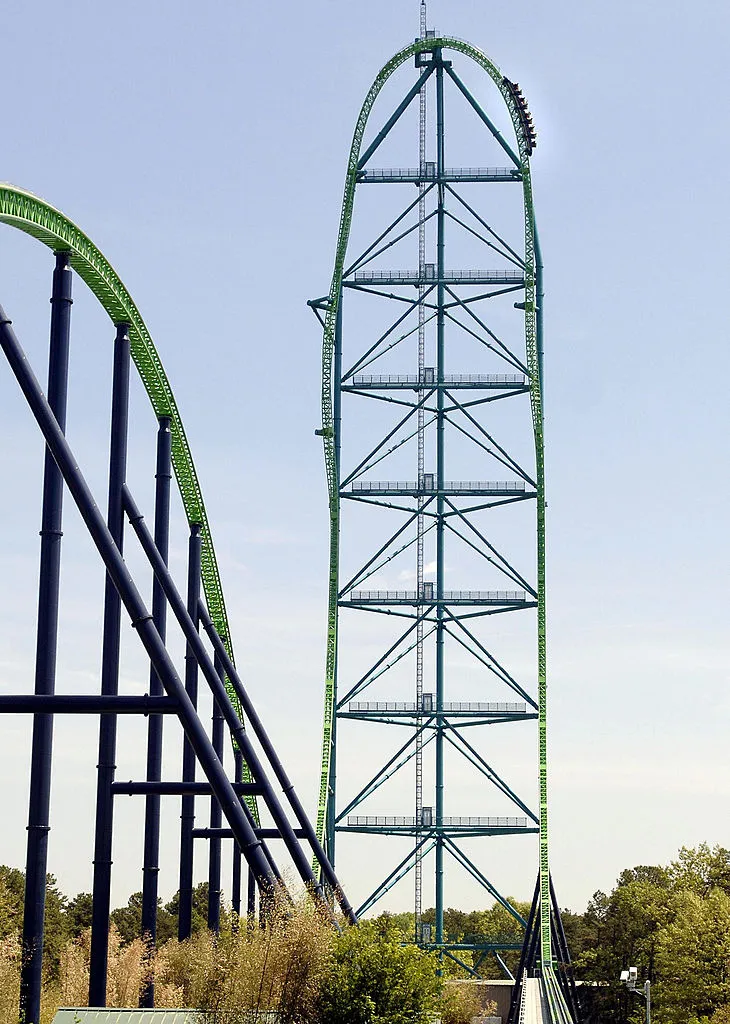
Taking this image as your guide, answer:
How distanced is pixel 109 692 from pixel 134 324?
23.3 feet

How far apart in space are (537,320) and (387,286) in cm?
418

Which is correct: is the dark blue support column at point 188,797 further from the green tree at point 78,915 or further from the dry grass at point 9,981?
the green tree at point 78,915

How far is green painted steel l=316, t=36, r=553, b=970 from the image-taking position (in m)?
41.5

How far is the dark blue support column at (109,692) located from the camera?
2208cm

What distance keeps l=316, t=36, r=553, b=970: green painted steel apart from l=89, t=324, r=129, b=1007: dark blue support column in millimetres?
17870

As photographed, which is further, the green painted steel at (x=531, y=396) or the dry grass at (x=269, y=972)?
the green painted steel at (x=531, y=396)

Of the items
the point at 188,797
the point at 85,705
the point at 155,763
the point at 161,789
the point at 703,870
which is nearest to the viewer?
the point at 85,705

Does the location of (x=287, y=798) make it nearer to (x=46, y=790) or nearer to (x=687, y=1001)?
(x=46, y=790)

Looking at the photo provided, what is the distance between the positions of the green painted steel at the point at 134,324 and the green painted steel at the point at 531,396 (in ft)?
12.5

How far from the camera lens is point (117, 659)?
77.2 ft

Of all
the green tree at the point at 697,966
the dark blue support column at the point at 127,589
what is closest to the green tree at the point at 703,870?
the green tree at the point at 697,966

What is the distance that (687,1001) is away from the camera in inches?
1736

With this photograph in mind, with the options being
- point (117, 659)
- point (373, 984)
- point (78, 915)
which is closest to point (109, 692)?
point (117, 659)

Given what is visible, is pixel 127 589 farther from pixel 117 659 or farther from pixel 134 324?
pixel 134 324
